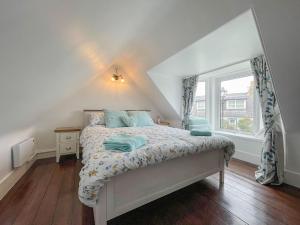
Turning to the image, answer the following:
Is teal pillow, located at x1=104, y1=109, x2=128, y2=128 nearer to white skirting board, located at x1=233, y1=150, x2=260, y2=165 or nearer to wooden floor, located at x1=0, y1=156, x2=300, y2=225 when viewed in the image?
wooden floor, located at x1=0, y1=156, x2=300, y2=225

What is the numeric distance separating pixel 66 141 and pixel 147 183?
7.09 feet

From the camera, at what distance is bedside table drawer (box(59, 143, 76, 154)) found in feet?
9.02

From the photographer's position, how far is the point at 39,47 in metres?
0.97

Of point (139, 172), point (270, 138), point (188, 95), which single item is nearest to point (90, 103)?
point (188, 95)

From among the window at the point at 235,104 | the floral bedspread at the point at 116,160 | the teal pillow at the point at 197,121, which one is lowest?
the floral bedspread at the point at 116,160

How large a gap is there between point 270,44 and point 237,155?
7.64 feet

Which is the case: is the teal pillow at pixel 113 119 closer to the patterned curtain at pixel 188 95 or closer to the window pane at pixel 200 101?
the patterned curtain at pixel 188 95

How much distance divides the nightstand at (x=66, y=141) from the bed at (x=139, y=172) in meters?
1.61

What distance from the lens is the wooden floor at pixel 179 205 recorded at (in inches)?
52.2

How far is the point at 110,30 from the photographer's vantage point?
1584 millimetres

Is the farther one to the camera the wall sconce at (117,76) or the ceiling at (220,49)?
the wall sconce at (117,76)

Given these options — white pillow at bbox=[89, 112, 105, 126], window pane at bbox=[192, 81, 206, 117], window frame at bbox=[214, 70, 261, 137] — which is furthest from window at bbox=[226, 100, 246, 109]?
white pillow at bbox=[89, 112, 105, 126]

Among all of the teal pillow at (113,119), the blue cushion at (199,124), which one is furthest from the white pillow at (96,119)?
the blue cushion at (199,124)

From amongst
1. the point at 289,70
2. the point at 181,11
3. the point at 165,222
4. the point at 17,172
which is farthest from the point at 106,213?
the point at 289,70
